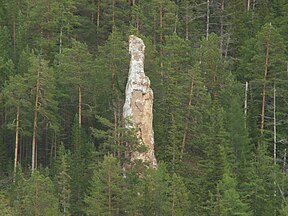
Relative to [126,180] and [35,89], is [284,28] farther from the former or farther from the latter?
[126,180]

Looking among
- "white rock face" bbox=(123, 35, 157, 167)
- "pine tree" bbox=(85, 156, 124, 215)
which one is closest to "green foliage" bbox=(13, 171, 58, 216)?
"pine tree" bbox=(85, 156, 124, 215)

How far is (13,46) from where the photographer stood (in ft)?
221

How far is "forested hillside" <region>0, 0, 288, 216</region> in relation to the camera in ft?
130

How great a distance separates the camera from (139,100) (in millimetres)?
48719

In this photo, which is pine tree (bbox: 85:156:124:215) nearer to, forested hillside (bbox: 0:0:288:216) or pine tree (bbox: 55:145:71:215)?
forested hillside (bbox: 0:0:288:216)

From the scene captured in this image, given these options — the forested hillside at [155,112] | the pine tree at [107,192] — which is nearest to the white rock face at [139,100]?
the forested hillside at [155,112]

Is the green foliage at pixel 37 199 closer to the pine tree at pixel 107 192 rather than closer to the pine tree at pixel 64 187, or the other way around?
the pine tree at pixel 64 187

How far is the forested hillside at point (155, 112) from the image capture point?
39531 millimetres

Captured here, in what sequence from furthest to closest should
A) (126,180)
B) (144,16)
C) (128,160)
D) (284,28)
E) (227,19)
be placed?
1. (227,19)
2. (144,16)
3. (284,28)
4. (128,160)
5. (126,180)

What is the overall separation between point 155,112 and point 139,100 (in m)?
4.08

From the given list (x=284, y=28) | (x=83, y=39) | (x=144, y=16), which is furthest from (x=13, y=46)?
(x=284, y=28)

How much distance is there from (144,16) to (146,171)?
2764 centimetres

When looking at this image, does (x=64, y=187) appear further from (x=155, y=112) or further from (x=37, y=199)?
(x=155, y=112)

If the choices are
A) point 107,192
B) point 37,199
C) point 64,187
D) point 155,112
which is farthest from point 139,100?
point 37,199
